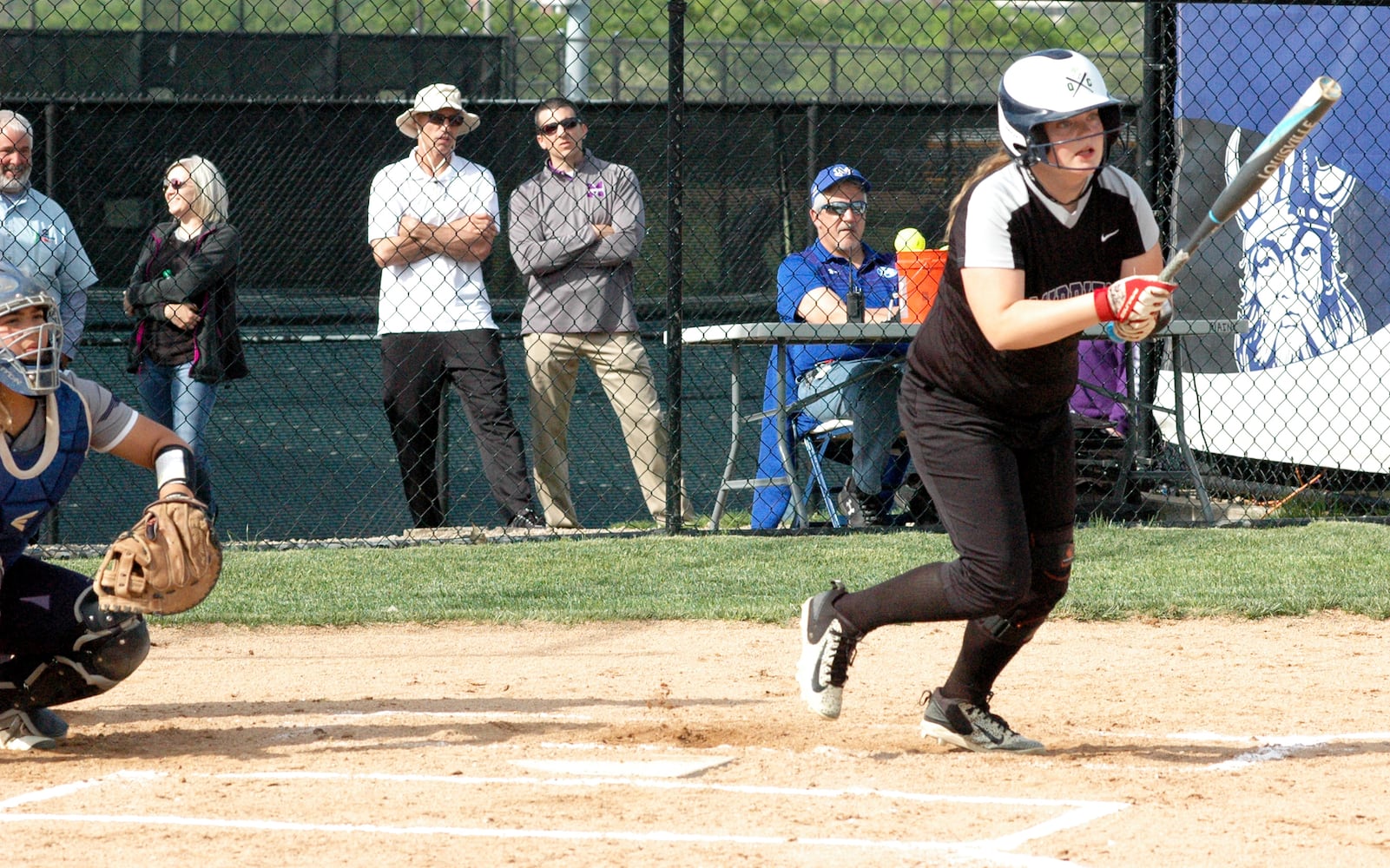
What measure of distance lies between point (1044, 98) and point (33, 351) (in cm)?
239

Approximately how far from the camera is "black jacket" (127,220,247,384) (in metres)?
7.26

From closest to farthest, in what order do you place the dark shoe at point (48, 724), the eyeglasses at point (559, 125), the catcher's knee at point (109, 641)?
the catcher's knee at point (109, 641), the dark shoe at point (48, 724), the eyeglasses at point (559, 125)

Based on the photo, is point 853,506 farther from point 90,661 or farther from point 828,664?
point 90,661

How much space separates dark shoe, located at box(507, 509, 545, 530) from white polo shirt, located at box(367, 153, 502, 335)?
2.86 feet

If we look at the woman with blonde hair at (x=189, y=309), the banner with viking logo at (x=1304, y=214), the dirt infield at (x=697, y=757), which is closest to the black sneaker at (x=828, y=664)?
the dirt infield at (x=697, y=757)

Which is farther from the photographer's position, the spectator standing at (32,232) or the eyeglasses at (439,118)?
the eyeglasses at (439,118)

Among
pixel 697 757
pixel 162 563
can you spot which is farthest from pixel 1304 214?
pixel 162 563

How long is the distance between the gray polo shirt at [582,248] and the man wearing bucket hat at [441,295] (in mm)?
285

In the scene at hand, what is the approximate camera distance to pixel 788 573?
6.70 meters

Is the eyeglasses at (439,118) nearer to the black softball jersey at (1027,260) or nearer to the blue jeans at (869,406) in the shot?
the blue jeans at (869,406)

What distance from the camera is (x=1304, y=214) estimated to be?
27.4ft

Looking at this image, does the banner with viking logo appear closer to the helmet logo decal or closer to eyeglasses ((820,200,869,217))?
eyeglasses ((820,200,869,217))

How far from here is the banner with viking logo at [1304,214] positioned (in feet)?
27.2

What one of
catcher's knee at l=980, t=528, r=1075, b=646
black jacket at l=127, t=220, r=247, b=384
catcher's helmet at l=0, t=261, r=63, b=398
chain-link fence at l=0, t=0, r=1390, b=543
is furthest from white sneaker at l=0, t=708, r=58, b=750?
chain-link fence at l=0, t=0, r=1390, b=543
